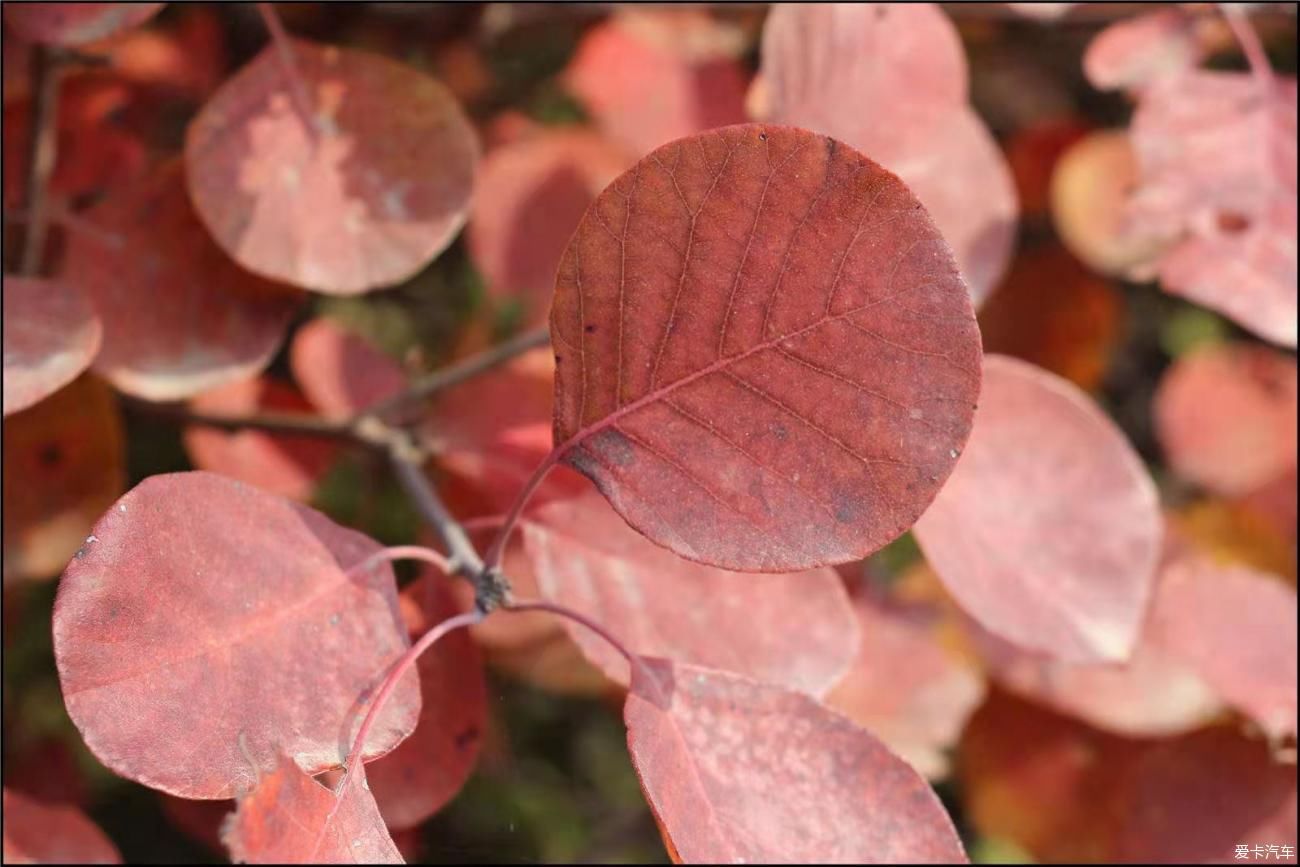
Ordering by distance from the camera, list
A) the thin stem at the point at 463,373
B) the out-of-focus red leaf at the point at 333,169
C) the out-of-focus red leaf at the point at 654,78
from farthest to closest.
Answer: the out-of-focus red leaf at the point at 654,78 → the thin stem at the point at 463,373 → the out-of-focus red leaf at the point at 333,169

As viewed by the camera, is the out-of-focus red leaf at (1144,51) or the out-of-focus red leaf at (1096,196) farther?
the out-of-focus red leaf at (1096,196)

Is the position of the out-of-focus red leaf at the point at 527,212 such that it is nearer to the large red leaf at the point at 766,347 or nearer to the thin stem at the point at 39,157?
the thin stem at the point at 39,157

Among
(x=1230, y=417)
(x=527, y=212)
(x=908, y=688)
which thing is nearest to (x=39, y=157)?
(x=527, y=212)

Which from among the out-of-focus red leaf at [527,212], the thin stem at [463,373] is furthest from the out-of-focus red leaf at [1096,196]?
the thin stem at [463,373]

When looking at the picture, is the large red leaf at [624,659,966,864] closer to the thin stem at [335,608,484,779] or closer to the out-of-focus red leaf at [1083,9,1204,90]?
the thin stem at [335,608,484,779]

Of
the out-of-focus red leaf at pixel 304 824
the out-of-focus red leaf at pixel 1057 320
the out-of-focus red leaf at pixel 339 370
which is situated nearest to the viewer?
the out-of-focus red leaf at pixel 304 824

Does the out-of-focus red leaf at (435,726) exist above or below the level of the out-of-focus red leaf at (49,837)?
above

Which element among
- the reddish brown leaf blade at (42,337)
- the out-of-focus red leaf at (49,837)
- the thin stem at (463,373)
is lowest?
the out-of-focus red leaf at (49,837)
